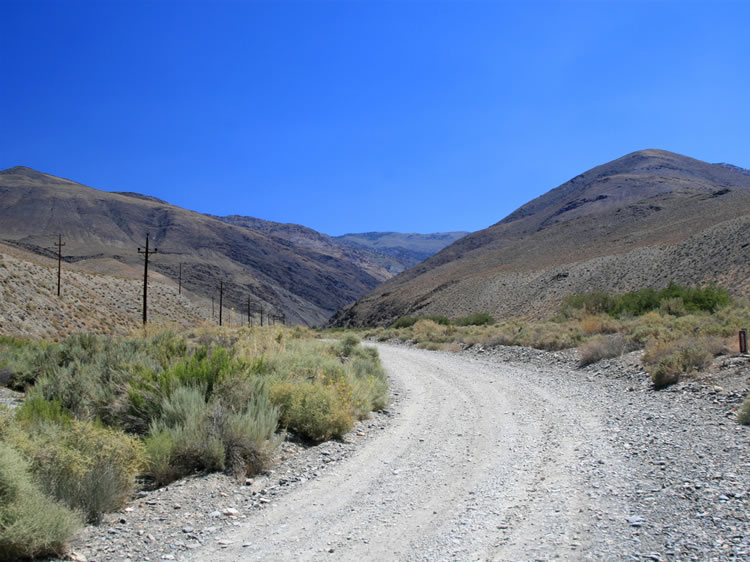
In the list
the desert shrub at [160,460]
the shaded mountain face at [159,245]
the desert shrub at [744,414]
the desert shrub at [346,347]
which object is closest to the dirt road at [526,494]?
the desert shrub at [744,414]

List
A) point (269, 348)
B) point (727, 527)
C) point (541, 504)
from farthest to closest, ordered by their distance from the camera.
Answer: point (269, 348) → point (541, 504) → point (727, 527)

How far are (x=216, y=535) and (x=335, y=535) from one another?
1080 mm

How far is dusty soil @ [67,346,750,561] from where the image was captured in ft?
14.2

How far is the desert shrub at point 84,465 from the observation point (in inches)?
185

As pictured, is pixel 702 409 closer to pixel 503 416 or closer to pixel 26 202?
pixel 503 416

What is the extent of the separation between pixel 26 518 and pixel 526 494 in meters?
4.62

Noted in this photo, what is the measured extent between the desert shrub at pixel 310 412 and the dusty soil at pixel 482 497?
1.08 feet

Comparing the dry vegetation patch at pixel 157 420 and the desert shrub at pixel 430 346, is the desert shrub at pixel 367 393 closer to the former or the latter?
the dry vegetation patch at pixel 157 420

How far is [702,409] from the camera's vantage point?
30.8 ft

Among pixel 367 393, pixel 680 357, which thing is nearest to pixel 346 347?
pixel 367 393

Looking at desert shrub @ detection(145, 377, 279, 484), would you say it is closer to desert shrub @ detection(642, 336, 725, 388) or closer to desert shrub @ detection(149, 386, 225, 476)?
desert shrub @ detection(149, 386, 225, 476)

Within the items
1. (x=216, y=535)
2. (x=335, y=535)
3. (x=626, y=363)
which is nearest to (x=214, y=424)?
(x=216, y=535)

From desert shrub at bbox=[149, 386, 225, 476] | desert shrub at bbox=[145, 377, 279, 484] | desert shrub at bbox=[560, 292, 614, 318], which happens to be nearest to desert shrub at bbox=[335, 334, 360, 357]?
desert shrub at bbox=[145, 377, 279, 484]

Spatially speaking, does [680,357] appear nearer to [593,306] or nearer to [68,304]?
[593,306]
